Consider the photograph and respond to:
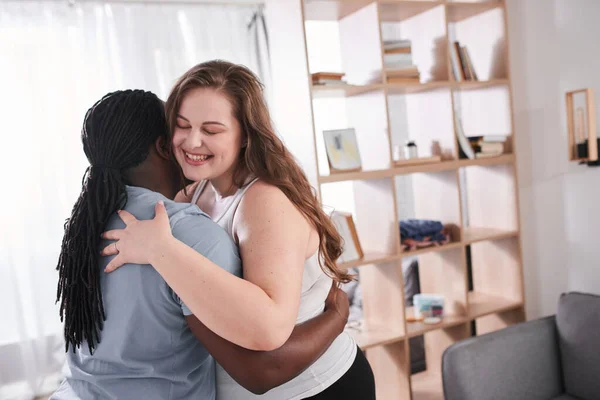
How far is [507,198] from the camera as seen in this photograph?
3273 mm

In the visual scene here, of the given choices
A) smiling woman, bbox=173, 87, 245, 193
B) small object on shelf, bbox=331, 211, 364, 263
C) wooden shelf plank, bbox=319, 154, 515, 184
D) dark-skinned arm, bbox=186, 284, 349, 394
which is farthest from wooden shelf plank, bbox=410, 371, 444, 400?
smiling woman, bbox=173, 87, 245, 193

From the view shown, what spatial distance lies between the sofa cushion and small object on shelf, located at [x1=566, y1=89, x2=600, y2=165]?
0.74 m

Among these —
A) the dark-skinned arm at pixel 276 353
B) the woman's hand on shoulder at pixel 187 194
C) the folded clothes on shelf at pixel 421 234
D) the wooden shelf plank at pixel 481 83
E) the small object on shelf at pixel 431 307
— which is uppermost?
the wooden shelf plank at pixel 481 83

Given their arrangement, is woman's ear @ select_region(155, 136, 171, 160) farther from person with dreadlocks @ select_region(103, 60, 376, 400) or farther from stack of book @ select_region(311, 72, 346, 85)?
stack of book @ select_region(311, 72, 346, 85)

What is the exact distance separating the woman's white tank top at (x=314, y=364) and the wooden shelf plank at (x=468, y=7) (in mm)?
Answer: 2131

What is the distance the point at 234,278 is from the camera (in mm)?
1041

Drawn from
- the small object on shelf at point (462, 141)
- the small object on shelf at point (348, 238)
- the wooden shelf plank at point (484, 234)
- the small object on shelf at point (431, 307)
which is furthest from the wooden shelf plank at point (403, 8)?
the small object on shelf at point (431, 307)

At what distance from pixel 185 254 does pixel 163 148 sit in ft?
1.11

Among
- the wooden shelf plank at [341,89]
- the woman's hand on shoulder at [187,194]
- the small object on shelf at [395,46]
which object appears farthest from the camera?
the small object on shelf at [395,46]

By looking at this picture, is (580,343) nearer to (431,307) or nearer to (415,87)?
(431,307)

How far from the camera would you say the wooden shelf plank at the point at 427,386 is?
123 inches

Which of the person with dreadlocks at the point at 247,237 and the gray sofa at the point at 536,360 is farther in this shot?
the gray sofa at the point at 536,360

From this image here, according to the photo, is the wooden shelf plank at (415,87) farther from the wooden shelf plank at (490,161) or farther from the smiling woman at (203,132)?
the smiling woman at (203,132)

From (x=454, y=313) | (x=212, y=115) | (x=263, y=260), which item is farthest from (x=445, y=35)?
(x=263, y=260)
